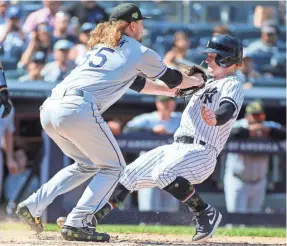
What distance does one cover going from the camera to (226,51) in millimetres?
6141

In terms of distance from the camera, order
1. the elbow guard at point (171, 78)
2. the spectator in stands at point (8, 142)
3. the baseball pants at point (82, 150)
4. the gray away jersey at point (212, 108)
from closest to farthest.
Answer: the baseball pants at point (82, 150) < the elbow guard at point (171, 78) < the gray away jersey at point (212, 108) < the spectator in stands at point (8, 142)

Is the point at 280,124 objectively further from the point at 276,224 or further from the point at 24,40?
the point at 24,40

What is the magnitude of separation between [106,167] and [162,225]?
3636mm

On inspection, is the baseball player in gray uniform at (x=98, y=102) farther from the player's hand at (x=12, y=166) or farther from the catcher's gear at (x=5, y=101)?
the player's hand at (x=12, y=166)

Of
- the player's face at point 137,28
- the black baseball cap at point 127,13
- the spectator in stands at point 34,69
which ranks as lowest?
the spectator in stands at point 34,69

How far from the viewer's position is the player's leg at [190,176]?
19.3 ft

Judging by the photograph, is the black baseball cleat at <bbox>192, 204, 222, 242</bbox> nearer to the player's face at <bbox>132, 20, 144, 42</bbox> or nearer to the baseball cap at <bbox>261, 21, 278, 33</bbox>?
the player's face at <bbox>132, 20, 144, 42</bbox>

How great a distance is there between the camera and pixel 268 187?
1017cm

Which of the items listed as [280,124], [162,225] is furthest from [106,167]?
[280,124]

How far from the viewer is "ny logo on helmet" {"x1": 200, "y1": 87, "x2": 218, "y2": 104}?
6.02 m

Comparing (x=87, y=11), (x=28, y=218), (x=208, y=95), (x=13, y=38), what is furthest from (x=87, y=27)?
(x=28, y=218)

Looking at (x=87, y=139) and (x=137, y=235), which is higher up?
(x=87, y=139)

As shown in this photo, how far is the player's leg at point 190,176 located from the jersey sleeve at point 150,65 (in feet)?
2.20

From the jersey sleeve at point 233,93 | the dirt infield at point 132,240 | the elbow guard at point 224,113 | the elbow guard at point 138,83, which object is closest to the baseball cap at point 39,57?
the dirt infield at point 132,240
